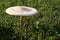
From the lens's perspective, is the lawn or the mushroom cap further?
the lawn

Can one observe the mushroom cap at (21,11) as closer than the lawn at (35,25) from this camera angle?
Yes

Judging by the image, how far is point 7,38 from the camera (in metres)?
5.62

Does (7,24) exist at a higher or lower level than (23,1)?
lower

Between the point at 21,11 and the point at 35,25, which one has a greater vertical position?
the point at 21,11

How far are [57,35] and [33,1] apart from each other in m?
2.05

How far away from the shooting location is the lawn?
568 cm

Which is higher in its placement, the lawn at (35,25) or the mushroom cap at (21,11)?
the mushroom cap at (21,11)

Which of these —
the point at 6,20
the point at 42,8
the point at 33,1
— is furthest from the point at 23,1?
the point at 6,20

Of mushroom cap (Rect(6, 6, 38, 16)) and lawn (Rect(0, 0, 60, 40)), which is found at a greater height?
mushroom cap (Rect(6, 6, 38, 16))

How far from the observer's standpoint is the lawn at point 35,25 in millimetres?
5680

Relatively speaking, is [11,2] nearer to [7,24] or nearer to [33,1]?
[33,1]

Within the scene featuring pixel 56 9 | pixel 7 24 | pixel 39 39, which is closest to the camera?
pixel 39 39

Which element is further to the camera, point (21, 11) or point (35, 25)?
point (35, 25)

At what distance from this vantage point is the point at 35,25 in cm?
601
